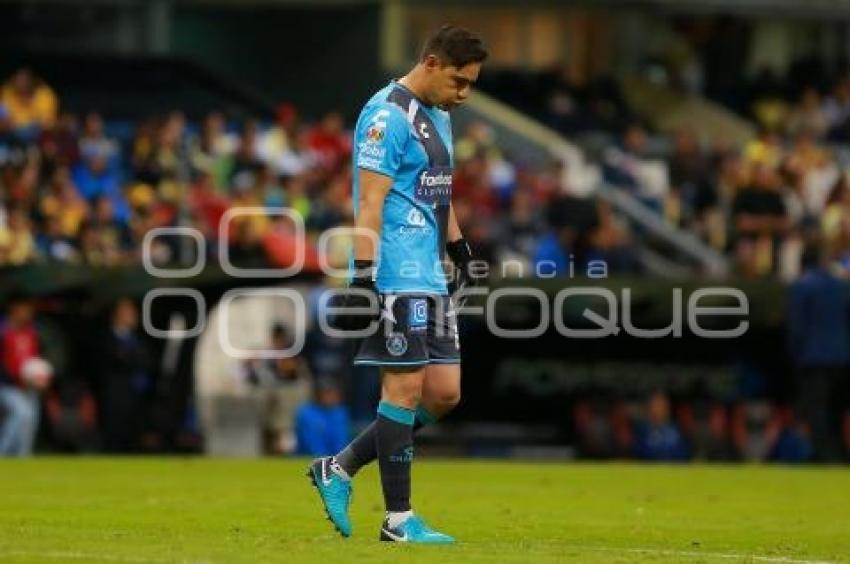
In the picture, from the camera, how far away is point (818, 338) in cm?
2412

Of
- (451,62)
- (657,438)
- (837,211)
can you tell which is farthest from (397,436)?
(837,211)

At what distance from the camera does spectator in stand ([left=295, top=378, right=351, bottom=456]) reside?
2283 cm

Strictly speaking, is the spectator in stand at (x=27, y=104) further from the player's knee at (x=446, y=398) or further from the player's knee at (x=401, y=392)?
the player's knee at (x=401, y=392)

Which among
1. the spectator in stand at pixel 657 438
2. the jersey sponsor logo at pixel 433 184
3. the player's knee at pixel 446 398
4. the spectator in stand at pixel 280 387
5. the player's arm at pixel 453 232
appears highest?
the jersey sponsor logo at pixel 433 184

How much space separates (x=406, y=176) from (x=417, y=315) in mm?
643

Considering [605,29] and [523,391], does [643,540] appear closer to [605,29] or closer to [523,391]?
[523,391]

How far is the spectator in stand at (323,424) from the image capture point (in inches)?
899

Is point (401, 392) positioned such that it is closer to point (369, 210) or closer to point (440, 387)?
point (440, 387)

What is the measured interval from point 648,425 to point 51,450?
5.92 m

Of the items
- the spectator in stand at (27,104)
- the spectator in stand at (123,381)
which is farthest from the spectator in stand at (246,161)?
the spectator in stand at (123,381)

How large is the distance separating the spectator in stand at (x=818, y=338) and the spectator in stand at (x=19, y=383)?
7.27 meters

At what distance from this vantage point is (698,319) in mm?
24922

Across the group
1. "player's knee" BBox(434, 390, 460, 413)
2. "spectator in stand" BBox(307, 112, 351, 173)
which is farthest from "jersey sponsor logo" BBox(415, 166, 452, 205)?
"spectator in stand" BBox(307, 112, 351, 173)

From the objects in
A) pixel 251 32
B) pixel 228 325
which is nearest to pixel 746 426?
pixel 228 325
